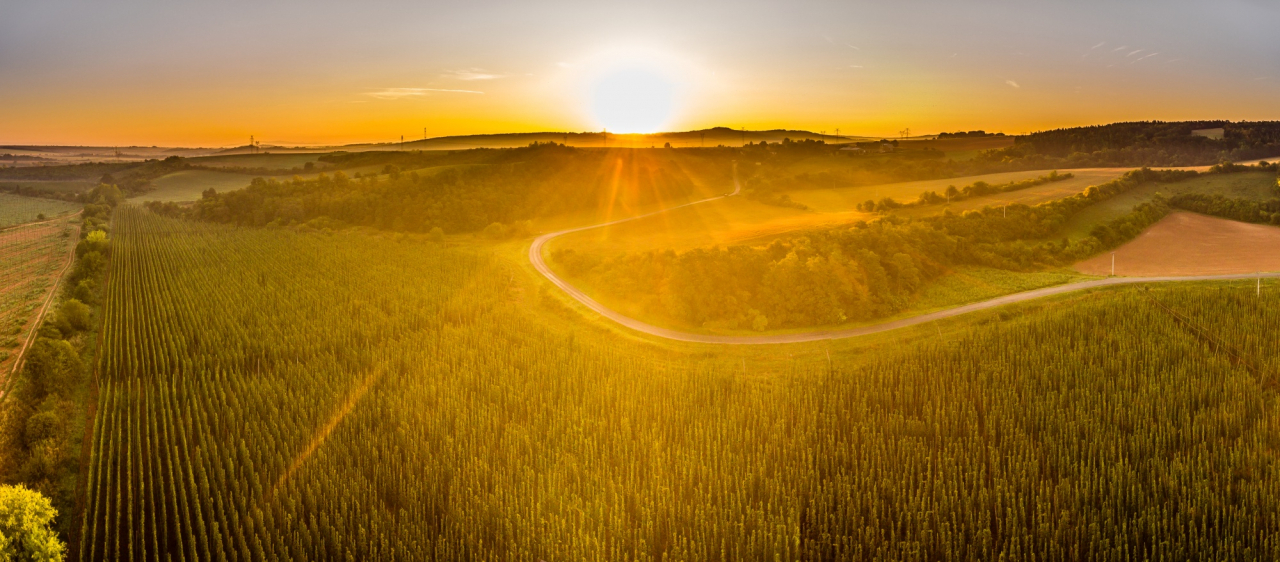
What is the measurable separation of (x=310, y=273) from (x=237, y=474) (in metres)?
58.6

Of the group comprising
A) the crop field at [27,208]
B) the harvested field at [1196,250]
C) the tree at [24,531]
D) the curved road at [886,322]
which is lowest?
the tree at [24,531]

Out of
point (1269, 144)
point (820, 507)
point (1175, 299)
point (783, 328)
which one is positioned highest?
point (1269, 144)

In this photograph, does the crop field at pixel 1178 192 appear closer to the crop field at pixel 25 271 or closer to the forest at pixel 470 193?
the forest at pixel 470 193

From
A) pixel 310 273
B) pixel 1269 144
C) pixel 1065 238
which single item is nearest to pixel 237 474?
pixel 310 273

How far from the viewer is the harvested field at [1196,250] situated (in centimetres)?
6519

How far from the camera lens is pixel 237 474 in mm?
37562

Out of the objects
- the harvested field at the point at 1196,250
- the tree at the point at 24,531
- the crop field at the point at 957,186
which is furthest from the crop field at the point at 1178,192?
the tree at the point at 24,531

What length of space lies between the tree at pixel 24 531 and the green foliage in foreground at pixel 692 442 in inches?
99.3

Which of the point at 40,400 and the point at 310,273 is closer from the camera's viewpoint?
the point at 40,400

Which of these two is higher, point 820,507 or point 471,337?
point 471,337

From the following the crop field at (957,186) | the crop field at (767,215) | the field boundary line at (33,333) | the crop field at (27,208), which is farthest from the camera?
the crop field at (27,208)

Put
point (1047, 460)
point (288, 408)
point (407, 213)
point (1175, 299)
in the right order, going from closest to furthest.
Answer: point (1047, 460) < point (288, 408) < point (1175, 299) < point (407, 213)

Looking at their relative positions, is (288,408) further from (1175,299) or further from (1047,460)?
(1175,299)

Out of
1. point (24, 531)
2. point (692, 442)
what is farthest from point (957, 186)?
point (24, 531)
